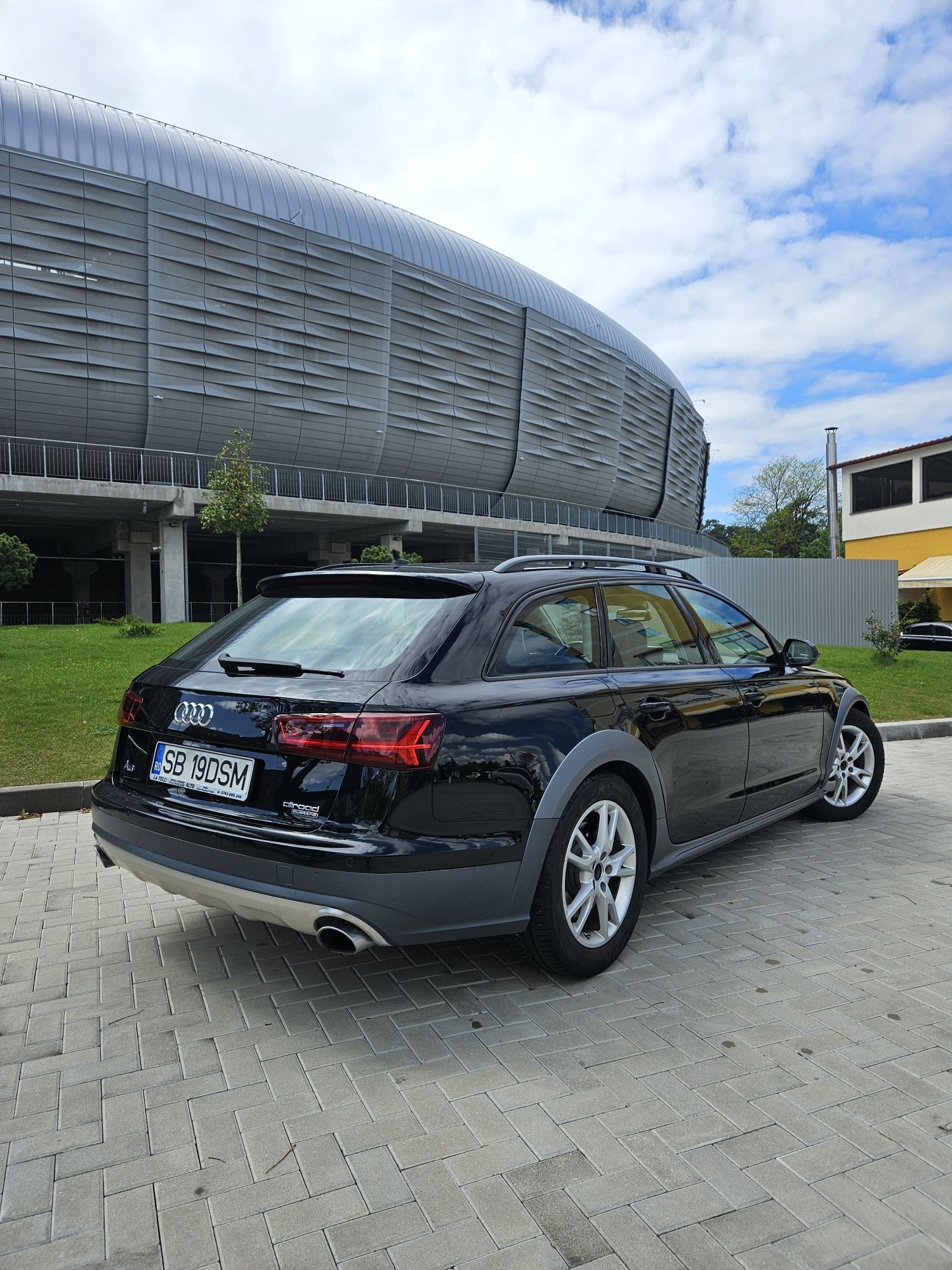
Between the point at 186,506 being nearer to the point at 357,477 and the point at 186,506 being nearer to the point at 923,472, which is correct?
the point at 357,477

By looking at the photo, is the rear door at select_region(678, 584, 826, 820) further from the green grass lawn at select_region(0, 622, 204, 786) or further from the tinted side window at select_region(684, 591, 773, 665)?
Answer: the green grass lawn at select_region(0, 622, 204, 786)

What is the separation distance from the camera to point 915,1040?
109 inches

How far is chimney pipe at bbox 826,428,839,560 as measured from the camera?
47219 millimetres

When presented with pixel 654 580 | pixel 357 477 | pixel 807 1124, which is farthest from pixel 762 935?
pixel 357 477

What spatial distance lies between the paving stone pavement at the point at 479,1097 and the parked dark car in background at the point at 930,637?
28.0m

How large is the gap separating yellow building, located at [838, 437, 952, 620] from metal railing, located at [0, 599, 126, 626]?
33956 mm

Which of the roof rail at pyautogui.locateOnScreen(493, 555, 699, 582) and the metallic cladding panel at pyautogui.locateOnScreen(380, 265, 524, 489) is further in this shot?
the metallic cladding panel at pyautogui.locateOnScreen(380, 265, 524, 489)

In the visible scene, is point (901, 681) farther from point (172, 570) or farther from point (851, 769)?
point (172, 570)

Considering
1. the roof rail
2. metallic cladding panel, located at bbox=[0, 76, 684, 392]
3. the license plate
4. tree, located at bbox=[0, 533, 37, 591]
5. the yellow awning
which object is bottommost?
the license plate

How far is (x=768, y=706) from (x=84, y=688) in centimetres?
883

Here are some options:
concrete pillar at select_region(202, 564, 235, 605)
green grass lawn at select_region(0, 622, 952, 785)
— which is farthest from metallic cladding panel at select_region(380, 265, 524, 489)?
green grass lawn at select_region(0, 622, 952, 785)

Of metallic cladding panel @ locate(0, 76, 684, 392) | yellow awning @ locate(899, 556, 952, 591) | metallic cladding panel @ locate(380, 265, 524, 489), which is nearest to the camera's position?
metallic cladding panel @ locate(0, 76, 684, 392)

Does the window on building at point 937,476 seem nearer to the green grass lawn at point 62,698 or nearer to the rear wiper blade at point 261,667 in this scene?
the green grass lawn at point 62,698

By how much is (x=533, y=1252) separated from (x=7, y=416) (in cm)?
3161
